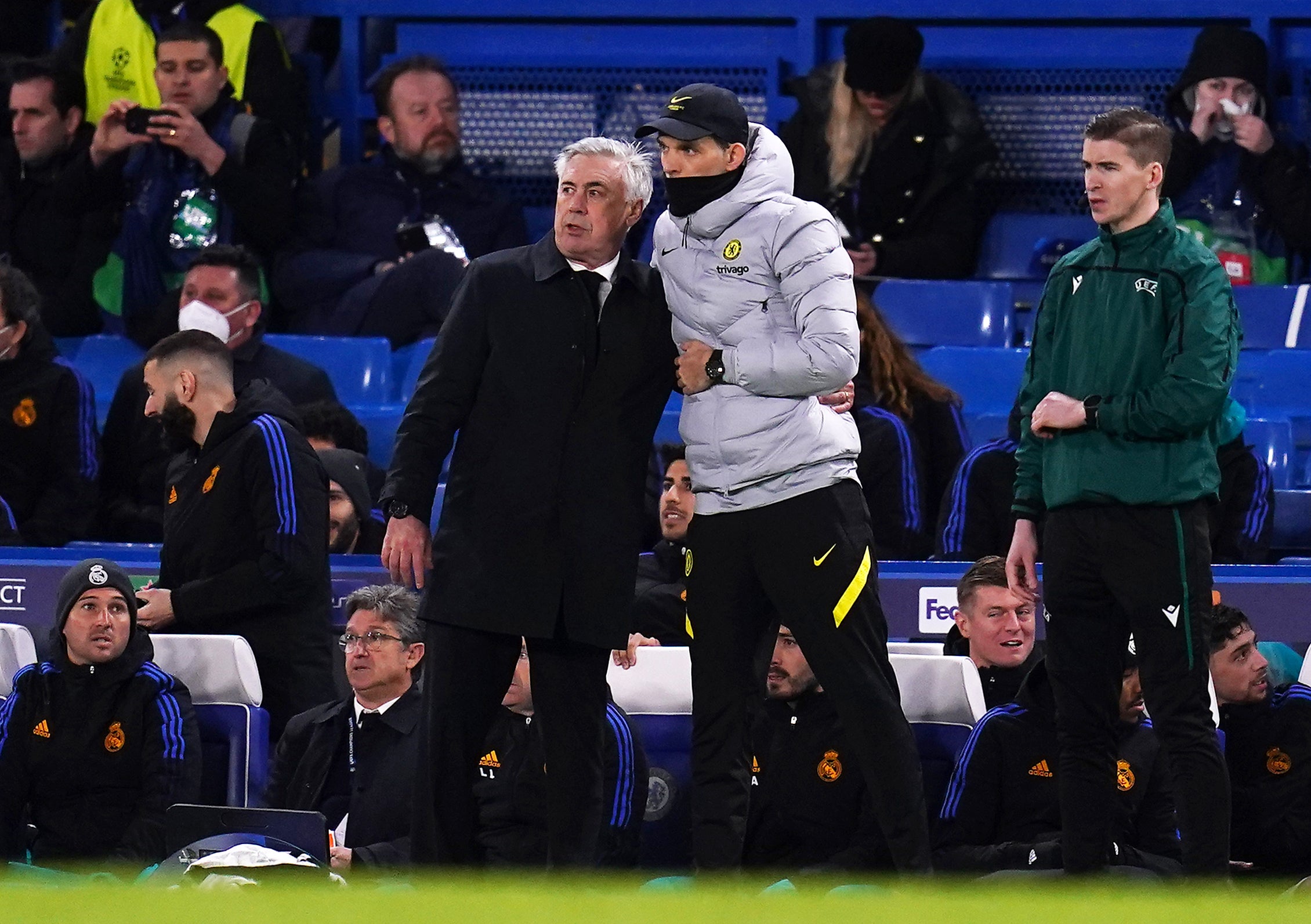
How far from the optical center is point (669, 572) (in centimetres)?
762

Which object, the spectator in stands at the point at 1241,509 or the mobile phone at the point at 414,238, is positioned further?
the mobile phone at the point at 414,238

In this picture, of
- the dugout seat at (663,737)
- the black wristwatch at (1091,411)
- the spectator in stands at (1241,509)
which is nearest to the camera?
the black wristwatch at (1091,411)

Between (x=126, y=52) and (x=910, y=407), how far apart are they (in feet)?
15.1

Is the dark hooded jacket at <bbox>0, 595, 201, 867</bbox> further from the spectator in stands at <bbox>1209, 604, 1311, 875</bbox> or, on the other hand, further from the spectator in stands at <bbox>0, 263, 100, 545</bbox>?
the spectator in stands at <bbox>1209, 604, 1311, 875</bbox>

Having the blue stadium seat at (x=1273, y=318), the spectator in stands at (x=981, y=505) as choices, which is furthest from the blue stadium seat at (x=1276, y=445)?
the spectator in stands at (x=981, y=505)

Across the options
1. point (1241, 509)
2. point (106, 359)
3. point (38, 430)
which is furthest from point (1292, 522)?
point (106, 359)

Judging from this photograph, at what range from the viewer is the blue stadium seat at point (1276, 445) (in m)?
8.59

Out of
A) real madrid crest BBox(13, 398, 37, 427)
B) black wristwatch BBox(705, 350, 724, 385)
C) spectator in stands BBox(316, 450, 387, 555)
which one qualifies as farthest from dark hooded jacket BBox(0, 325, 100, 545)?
black wristwatch BBox(705, 350, 724, 385)

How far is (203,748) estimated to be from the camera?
6.71 metres

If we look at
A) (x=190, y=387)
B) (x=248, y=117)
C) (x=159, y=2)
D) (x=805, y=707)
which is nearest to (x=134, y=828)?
(x=190, y=387)

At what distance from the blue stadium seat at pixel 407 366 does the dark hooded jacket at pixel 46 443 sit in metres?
1.40

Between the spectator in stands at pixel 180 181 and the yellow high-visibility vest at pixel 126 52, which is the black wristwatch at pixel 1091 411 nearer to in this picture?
the spectator in stands at pixel 180 181

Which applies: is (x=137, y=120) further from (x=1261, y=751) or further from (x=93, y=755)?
(x=1261, y=751)

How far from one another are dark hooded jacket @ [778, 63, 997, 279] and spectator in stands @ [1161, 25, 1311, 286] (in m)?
0.90
